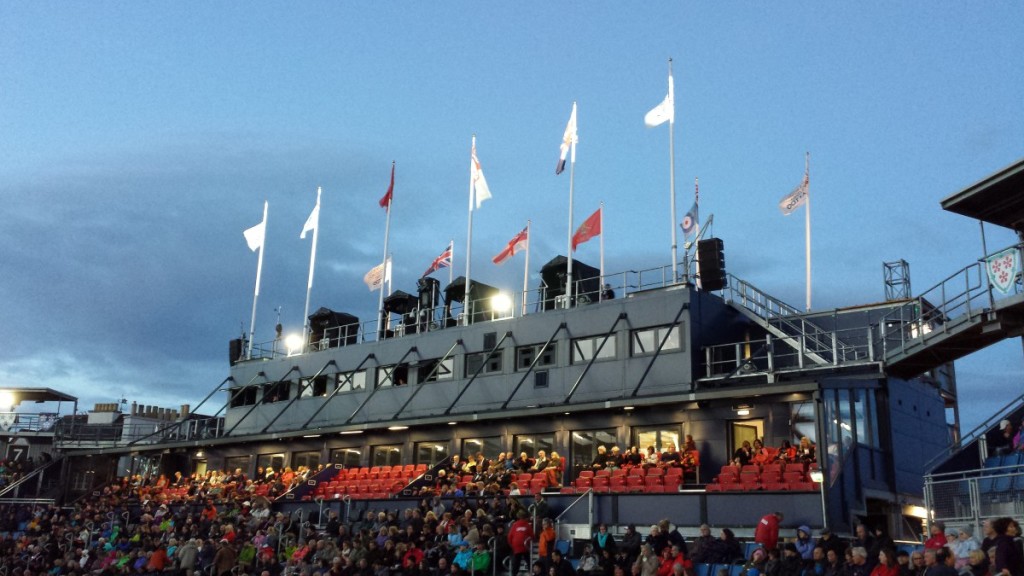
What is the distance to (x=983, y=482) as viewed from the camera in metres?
19.3

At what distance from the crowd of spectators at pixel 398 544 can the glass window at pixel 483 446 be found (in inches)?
209

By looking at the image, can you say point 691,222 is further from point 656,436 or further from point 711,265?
point 656,436

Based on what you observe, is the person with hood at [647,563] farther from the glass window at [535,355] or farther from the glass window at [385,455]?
the glass window at [385,455]

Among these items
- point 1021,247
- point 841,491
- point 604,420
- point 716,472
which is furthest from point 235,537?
point 1021,247

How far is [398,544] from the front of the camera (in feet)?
74.1

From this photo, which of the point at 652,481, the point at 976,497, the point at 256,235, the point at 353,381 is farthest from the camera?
the point at 256,235

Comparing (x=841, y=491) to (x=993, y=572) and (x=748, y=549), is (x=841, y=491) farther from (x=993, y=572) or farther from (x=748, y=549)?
(x=993, y=572)

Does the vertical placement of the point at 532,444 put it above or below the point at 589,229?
below

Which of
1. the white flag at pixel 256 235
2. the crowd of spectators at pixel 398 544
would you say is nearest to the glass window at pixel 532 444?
the crowd of spectators at pixel 398 544

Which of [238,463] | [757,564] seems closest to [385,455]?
[238,463]

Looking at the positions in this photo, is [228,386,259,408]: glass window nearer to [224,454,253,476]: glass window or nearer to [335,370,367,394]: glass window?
[224,454,253,476]: glass window

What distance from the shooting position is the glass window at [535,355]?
3192 cm

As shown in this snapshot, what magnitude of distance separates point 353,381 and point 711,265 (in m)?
16.1

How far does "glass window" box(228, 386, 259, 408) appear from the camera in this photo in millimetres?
43875
